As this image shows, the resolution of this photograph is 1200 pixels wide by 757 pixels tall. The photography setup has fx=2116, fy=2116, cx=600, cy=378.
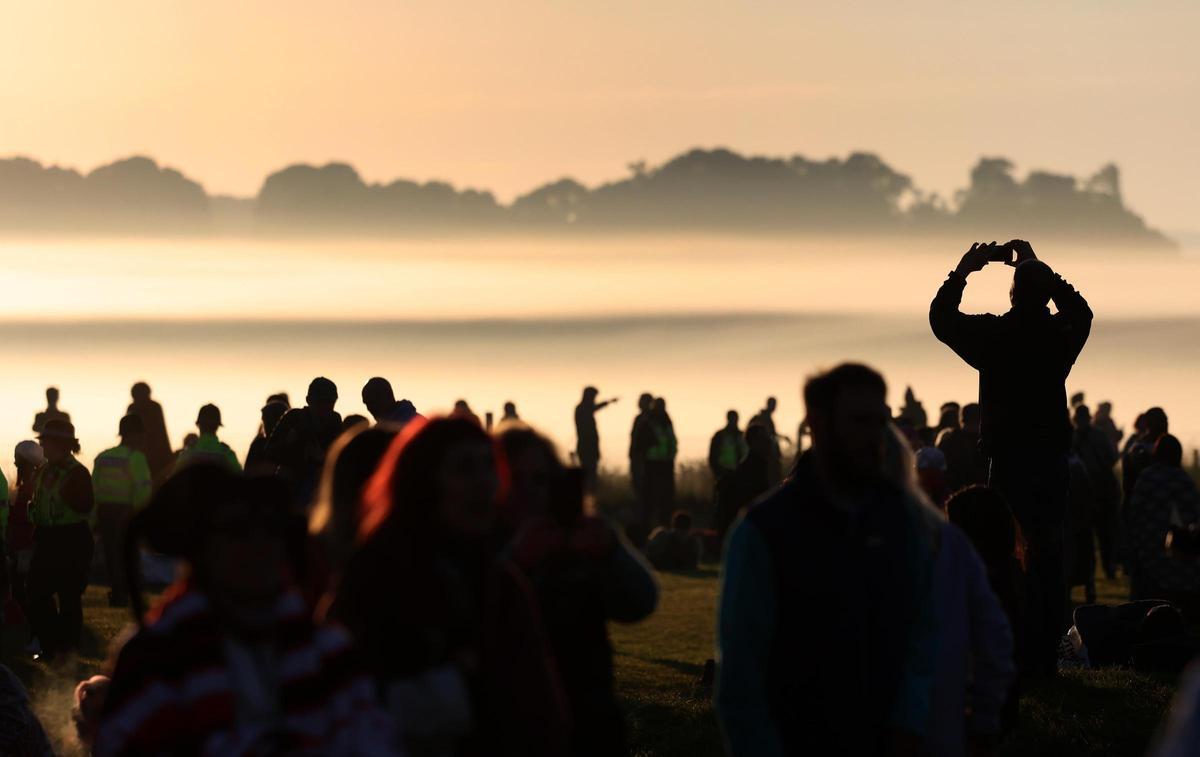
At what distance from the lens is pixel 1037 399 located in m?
11.9

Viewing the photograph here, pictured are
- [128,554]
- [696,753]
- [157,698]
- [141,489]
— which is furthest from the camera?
[141,489]

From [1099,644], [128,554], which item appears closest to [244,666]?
[128,554]

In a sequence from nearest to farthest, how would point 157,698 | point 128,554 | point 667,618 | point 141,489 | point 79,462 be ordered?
point 157,698 < point 128,554 < point 79,462 < point 141,489 < point 667,618

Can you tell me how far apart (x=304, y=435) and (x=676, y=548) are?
1428 centimetres

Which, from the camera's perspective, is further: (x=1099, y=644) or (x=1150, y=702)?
(x=1099, y=644)

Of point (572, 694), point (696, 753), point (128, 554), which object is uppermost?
point (128, 554)

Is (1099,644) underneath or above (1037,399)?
underneath

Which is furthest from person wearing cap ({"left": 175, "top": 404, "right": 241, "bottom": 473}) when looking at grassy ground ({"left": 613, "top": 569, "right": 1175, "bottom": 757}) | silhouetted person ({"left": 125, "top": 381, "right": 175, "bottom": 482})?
grassy ground ({"left": 613, "top": 569, "right": 1175, "bottom": 757})

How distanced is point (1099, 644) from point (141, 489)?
911 cm

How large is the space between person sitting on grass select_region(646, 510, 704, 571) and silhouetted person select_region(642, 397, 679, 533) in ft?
11.0

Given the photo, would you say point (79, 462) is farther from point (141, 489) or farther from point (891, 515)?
point (891, 515)

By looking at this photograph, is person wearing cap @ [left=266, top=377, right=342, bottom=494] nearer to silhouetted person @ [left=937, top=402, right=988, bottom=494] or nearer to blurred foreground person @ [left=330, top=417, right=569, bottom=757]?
silhouetted person @ [left=937, top=402, right=988, bottom=494]

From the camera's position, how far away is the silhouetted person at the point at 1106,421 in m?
29.1

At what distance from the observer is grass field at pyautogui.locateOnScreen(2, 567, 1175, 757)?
1125cm
